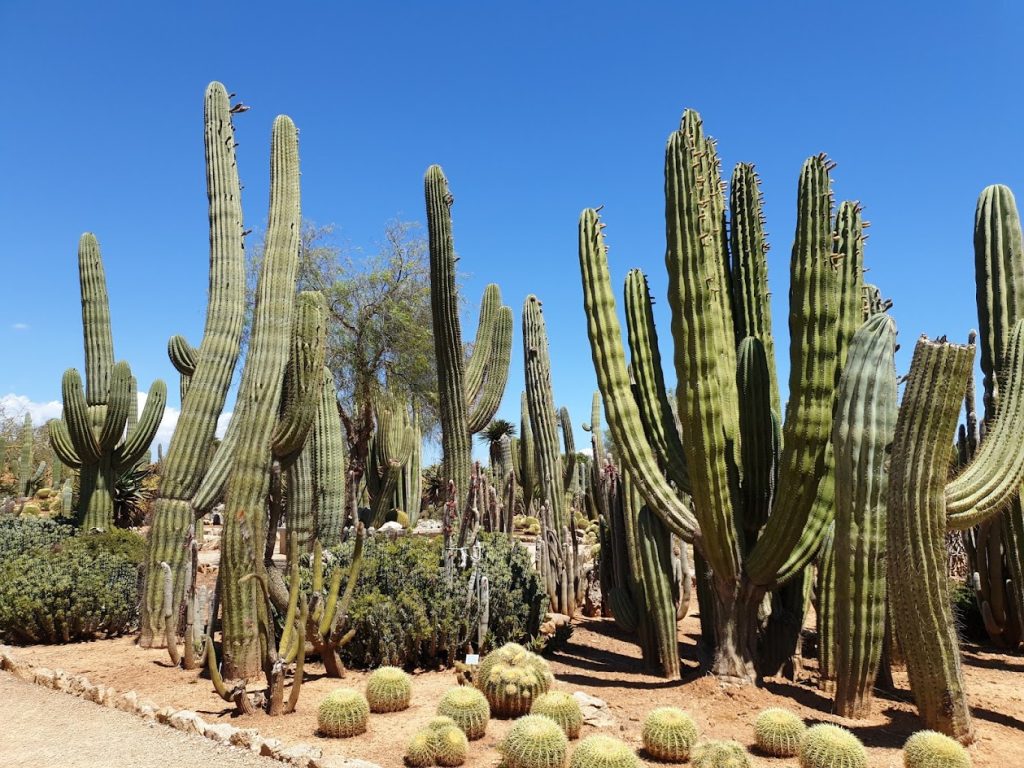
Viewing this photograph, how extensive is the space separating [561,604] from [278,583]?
379cm

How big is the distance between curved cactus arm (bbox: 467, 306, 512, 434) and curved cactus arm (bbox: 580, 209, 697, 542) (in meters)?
4.04

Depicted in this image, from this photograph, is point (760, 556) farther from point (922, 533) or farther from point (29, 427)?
point (29, 427)

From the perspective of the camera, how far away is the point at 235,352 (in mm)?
8352

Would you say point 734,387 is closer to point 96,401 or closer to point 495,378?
point 495,378

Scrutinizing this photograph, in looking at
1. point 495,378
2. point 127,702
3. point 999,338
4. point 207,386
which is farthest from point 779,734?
point 495,378

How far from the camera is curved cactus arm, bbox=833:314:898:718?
4.87 metres

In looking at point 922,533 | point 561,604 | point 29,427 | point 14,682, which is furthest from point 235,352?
point 29,427

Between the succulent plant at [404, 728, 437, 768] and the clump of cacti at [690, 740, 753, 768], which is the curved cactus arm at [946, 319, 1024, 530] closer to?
the clump of cacti at [690, 740, 753, 768]

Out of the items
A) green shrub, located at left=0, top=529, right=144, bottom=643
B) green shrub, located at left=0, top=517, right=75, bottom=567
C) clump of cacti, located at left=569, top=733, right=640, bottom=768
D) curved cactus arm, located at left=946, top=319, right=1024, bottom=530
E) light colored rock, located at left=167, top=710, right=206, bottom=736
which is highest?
curved cactus arm, located at left=946, top=319, right=1024, bottom=530

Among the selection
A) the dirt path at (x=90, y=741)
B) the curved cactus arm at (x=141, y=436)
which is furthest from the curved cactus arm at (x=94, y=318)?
the dirt path at (x=90, y=741)

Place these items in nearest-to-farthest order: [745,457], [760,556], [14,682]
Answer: [760,556] → [745,457] → [14,682]

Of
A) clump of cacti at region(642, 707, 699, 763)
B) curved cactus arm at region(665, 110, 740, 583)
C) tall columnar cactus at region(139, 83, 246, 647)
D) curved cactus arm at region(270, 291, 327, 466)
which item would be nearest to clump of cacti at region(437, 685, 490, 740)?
clump of cacti at region(642, 707, 699, 763)

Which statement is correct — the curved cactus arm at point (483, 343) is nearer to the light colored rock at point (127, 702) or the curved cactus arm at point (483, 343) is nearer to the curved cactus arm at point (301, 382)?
the curved cactus arm at point (301, 382)

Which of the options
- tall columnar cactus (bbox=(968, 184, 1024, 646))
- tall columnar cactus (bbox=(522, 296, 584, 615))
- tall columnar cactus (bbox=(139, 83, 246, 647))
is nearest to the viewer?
tall columnar cactus (bbox=(968, 184, 1024, 646))
